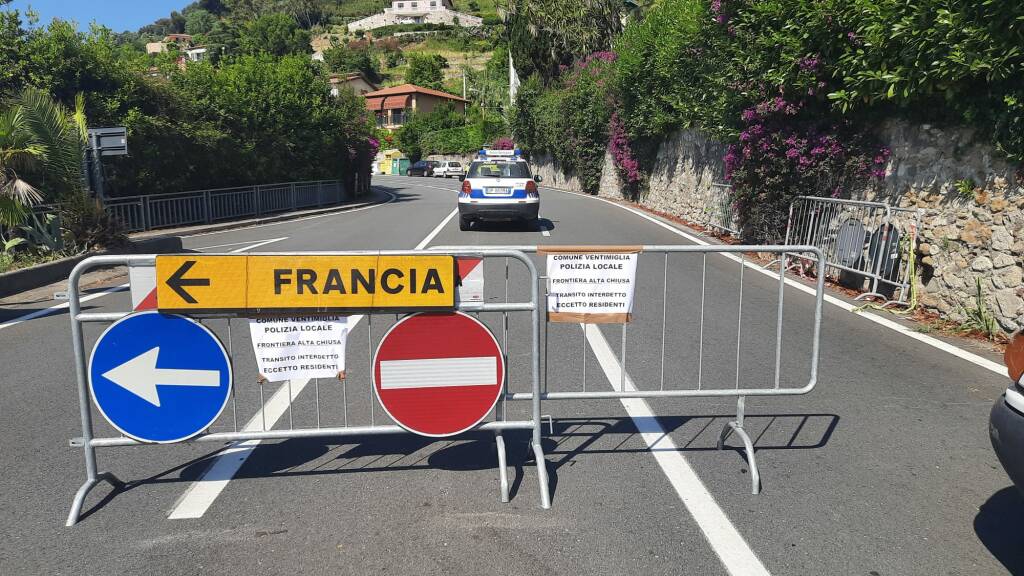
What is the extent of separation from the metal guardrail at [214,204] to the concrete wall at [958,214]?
1339cm

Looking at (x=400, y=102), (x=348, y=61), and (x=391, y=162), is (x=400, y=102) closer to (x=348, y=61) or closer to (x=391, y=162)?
(x=391, y=162)

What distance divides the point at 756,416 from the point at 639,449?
1.12 metres

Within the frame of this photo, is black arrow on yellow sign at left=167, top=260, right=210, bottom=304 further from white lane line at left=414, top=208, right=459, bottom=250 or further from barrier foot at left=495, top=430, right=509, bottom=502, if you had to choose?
white lane line at left=414, top=208, right=459, bottom=250

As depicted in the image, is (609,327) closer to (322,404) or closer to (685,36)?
(322,404)

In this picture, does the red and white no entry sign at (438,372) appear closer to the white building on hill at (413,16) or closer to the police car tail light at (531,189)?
the police car tail light at (531,189)

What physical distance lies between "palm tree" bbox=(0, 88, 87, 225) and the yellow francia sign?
8.77 meters

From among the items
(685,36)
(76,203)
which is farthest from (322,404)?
(685,36)

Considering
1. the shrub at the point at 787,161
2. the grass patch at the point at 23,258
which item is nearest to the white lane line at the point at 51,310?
the grass patch at the point at 23,258

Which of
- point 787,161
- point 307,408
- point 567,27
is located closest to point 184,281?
point 307,408

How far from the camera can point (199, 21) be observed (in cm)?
16062

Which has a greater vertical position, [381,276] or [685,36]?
[685,36]

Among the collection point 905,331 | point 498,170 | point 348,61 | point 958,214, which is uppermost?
point 348,61

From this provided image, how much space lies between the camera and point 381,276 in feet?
13.0

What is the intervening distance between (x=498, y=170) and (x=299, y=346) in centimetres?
1338
